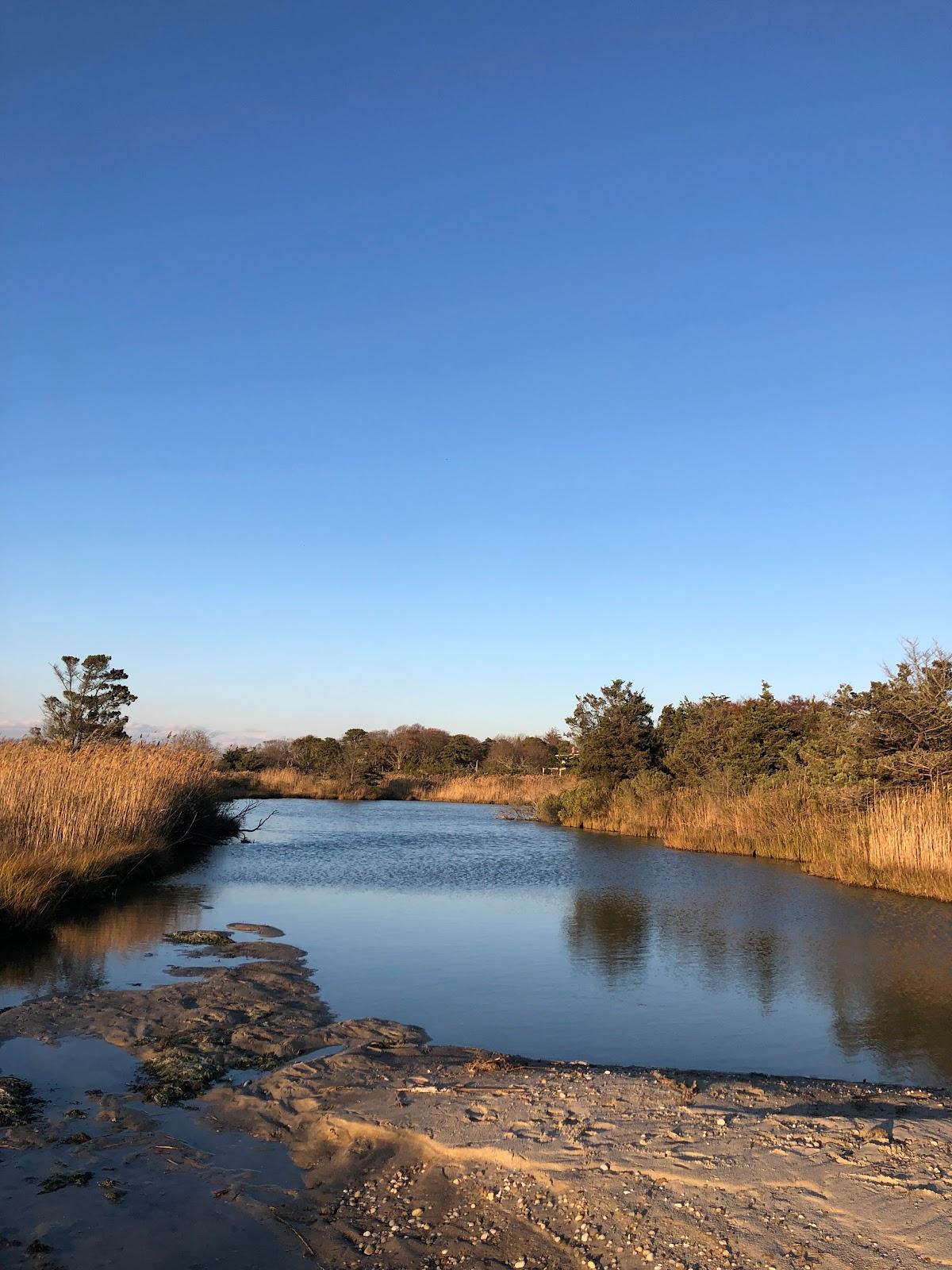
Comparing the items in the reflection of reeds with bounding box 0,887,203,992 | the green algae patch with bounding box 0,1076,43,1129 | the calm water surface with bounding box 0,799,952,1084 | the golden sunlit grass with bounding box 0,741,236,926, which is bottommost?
the reflection of reeds with bounding box 0,887,203,992

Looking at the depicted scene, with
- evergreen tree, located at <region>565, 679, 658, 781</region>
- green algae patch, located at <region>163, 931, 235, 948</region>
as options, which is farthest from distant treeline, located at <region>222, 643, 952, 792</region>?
green algae patch, located at <region>163, 931, 235, 948</region>

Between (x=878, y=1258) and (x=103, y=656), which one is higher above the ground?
(x=103, y=656)

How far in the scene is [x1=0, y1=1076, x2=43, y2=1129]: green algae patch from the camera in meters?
5.21

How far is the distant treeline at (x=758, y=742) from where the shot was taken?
17.4 metres

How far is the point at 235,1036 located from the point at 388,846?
54.5ft

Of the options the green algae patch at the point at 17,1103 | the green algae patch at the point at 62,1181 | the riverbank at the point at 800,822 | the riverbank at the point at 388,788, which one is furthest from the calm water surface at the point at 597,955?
the riverbank at the point at 388,788

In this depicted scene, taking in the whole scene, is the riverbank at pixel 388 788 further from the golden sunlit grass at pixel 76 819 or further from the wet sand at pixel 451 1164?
the wet sand at pixel 451 1164

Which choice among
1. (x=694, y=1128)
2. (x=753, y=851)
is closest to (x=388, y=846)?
(x=753, y=851)

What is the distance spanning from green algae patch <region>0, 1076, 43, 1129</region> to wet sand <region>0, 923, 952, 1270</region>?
0.04 metres

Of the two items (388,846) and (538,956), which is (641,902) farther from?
(388,846)

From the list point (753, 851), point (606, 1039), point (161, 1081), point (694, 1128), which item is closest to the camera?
point (694, 1128)

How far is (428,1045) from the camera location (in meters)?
6.79

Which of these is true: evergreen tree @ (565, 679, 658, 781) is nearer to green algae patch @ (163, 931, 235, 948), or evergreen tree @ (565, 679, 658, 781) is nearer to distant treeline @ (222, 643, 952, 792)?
distant treeline @ (222, 643, 952, 792)

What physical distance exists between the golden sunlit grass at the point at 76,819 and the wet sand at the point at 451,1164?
4.98 metres
